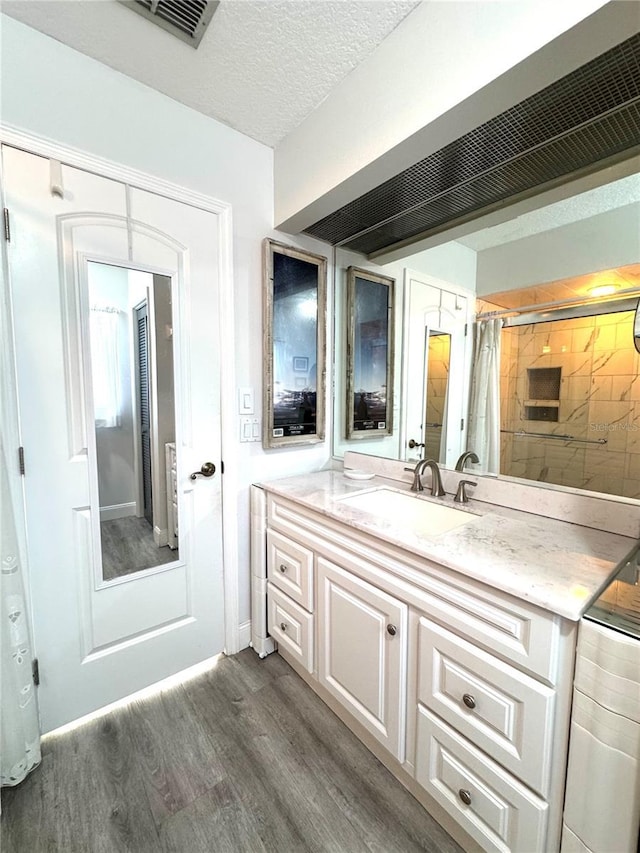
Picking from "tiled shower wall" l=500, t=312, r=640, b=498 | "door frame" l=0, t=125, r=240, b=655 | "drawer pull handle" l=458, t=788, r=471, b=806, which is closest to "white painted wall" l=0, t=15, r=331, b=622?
"door frame" l=0, t=125, r=240, b=655

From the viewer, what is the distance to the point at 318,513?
145 cm

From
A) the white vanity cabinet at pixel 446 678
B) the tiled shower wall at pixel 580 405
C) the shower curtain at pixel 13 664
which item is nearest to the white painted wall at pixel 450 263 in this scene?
the tiled shower wall at pixel 580 405

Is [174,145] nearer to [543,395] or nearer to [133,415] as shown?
[133,415]

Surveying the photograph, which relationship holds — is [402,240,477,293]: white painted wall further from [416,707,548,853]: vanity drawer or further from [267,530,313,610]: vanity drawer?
[416,707,548,853]: vanity drawer

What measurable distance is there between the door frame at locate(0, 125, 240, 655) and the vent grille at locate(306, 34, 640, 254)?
0.52 meters

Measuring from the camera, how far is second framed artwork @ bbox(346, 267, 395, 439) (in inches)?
81.1

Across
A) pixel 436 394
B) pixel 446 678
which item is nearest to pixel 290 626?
pixel 446 678

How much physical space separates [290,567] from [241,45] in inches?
80.2

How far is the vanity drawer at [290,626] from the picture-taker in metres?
1.55

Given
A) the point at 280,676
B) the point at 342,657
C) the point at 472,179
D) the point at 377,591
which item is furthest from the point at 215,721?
the point at 472,179

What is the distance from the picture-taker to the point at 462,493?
4.92ft

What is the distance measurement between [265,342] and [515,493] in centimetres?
133

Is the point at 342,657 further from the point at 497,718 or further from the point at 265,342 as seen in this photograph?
the point at 265,342

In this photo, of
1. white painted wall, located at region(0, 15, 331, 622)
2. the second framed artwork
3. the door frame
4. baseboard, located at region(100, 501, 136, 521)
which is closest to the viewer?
white painted wall, located at region(0, 15, 331, 622)
